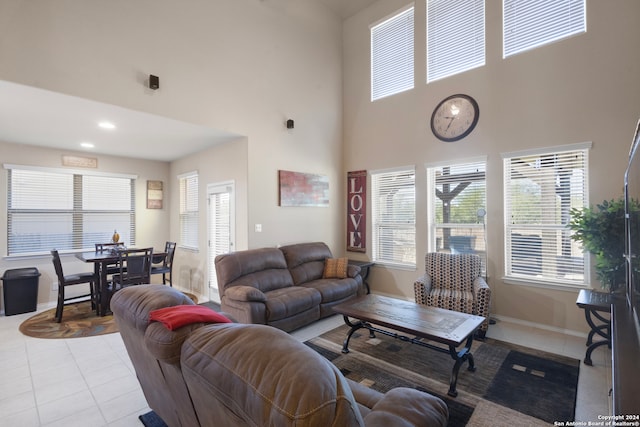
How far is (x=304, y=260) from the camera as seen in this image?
4.93 meters

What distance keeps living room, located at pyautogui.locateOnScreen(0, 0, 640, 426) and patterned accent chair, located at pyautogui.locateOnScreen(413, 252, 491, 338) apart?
0.43 m

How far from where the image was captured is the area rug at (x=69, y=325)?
386 cm

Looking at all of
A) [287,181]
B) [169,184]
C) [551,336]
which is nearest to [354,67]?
[287,181]

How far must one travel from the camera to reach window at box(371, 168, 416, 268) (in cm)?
524

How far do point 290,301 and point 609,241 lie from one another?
3.39 metres

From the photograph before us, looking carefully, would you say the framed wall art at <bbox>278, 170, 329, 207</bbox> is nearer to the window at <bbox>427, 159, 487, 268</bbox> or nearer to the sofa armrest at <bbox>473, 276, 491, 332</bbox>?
the window at <bbox>427, 159, 487, 268</bbox>

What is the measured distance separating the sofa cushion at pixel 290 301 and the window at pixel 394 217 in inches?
74.1

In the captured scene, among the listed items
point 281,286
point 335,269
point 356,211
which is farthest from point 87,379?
point 356,211

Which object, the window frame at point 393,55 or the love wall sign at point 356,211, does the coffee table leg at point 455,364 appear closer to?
the love wall sign at point 356,211

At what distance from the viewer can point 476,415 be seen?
7.35ft

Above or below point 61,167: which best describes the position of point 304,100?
above

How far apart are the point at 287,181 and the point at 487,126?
308 cm

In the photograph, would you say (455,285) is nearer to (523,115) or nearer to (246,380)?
(523,115)

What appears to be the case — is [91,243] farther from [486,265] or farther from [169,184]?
[486,265]
